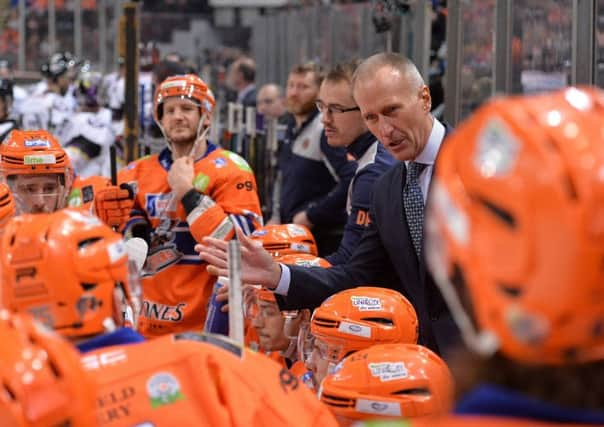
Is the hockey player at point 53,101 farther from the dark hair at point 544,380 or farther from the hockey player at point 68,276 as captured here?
the dark hair at point 544,380

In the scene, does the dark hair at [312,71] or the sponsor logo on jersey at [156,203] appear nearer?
the sponsor logo on jersey at [156,203]

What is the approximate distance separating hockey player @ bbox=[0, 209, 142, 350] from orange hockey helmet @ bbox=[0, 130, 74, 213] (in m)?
2.12

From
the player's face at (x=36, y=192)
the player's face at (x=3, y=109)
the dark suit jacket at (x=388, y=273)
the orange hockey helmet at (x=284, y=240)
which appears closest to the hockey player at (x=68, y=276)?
the dark suit jacket at (x=388, y=273)

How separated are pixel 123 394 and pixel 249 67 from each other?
1065 centimetres

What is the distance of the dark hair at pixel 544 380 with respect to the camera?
1583 mm

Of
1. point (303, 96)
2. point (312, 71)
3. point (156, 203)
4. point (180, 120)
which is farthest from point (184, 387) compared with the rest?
point (312, 71)

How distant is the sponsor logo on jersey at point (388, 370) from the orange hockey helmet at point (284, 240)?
70.5 inches

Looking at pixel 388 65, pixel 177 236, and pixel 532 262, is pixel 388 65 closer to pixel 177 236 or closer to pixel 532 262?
pixel 177 236

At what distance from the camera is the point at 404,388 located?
317 centimetres

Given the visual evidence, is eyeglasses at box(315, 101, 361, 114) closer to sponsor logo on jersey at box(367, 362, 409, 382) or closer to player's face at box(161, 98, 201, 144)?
player's face at box(161, 98, 201, 144)

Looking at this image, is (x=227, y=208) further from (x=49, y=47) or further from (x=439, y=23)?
(x=49, y=47)

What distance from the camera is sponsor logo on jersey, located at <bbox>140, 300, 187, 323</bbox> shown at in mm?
5145

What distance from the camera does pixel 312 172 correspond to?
266 inches

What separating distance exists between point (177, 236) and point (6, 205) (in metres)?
1.04
